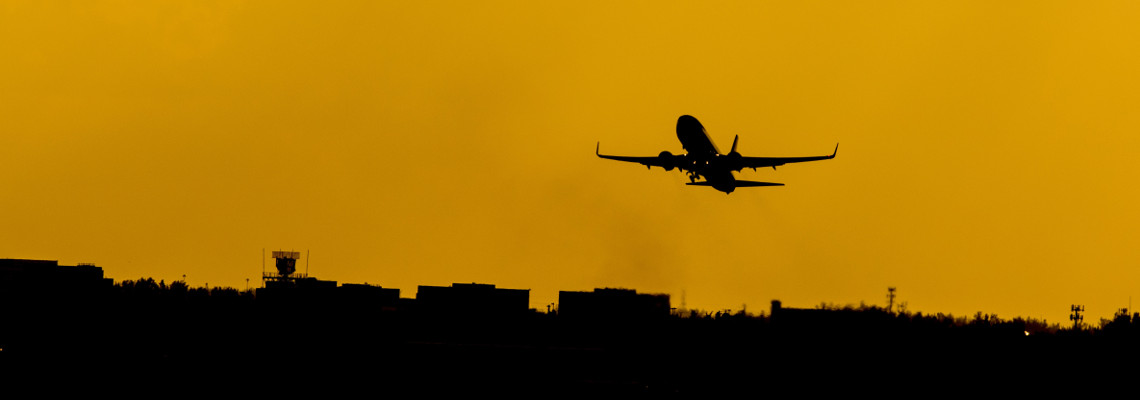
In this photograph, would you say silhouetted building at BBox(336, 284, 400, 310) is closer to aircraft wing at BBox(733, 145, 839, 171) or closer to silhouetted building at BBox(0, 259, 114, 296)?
silhouetted building at BBox(0, 259, 114, 296)

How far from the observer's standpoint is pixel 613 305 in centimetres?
16075

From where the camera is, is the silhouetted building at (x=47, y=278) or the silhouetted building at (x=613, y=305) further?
the silhouetted building at (x=47, y=278)

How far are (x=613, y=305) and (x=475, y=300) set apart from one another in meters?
14.2

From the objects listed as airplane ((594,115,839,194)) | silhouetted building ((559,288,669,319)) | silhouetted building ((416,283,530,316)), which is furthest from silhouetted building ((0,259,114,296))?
airplane ((594,115,839,194))

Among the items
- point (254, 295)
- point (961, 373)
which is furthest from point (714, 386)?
point (254, 295)

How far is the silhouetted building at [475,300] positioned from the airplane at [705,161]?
41789 mm

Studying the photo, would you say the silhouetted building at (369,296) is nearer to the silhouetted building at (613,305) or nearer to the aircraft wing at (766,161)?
the silhouetted building at (613,305)

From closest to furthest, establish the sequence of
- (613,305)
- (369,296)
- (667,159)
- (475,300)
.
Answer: (667,159)
(613,305)
(475,300)
(369,296)

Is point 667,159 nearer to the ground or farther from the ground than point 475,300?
farther from the ground

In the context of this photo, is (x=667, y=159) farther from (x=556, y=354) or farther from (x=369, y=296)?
(x=369, y=296)

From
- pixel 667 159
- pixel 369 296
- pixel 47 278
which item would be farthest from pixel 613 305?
pixel 47 278

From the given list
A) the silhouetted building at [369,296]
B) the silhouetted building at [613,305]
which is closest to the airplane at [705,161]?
the silhouetted building at [613,305]

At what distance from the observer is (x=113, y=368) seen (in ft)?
358

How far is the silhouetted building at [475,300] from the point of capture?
169m
